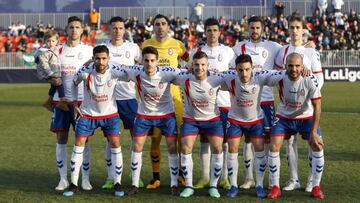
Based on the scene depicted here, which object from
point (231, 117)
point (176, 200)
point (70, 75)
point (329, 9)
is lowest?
point (176, 200)

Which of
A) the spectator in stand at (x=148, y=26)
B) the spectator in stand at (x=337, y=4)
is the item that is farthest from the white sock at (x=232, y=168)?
the spectator in stand at (x=337, y=4)

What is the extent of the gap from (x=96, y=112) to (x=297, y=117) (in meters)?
2.83

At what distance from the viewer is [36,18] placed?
147 feet

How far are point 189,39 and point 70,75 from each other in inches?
1148

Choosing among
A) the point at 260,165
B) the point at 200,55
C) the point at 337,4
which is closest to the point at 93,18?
the point at 337,4

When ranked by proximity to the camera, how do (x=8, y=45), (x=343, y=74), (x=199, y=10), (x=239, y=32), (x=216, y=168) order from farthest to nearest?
(x=199, y=10) < (x=8, y=45) < (x=239, y=32) < (x=343, y=74) < (x=216, y=168)

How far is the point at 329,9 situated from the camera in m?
42.0

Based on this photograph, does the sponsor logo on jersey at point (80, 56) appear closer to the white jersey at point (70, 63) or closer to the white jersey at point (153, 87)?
the white jersey at point (70, 63)

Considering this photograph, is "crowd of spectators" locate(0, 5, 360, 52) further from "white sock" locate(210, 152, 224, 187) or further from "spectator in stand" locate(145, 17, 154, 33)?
"white sock" locate(210, 152, 224, 187)

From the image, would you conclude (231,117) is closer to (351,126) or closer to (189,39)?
(351,126)

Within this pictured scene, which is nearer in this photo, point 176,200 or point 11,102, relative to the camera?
point 176,200

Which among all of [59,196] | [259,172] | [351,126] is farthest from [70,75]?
[351,126]

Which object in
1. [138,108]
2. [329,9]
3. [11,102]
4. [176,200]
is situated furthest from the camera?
[329,9]

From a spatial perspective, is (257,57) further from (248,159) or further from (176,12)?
(176,12)
